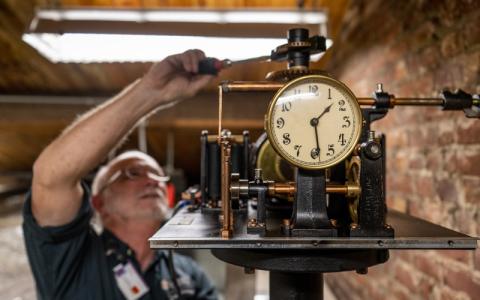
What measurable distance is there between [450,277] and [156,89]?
1098 millimetres

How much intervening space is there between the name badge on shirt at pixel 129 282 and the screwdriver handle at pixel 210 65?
3.69 ft

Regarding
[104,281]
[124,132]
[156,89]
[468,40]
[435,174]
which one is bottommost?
[104,281]

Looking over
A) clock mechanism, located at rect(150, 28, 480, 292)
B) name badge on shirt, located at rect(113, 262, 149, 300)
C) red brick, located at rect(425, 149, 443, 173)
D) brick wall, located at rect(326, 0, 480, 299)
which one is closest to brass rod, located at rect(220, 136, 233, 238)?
clock mechanism, located at rect(150, 28, 480, 292)

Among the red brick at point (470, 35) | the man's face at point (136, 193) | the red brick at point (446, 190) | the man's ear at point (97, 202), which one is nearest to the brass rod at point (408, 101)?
the red brick at point (470, 35)

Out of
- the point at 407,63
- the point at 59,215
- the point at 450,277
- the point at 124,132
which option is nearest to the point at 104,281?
the point at 59,215

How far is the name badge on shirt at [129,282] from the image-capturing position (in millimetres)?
1768

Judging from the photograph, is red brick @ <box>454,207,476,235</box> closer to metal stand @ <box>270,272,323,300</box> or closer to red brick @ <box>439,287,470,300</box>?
red brick @ <box>439,287,470,300</box>

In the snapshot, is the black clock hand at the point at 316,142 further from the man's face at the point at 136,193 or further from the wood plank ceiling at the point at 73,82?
the wood plank ceiling at the point at 73,82

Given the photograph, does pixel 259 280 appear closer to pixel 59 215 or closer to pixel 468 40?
pixel 59 215

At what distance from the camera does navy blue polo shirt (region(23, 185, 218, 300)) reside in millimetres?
1568

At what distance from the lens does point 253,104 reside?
316 cm

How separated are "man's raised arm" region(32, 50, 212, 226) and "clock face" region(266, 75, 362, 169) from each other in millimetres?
527

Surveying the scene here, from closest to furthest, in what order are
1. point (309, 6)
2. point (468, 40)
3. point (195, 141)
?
1. point (468, 40)
2. point (309, 6)
3. point (195, 141)

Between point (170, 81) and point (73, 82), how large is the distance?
101 inches
